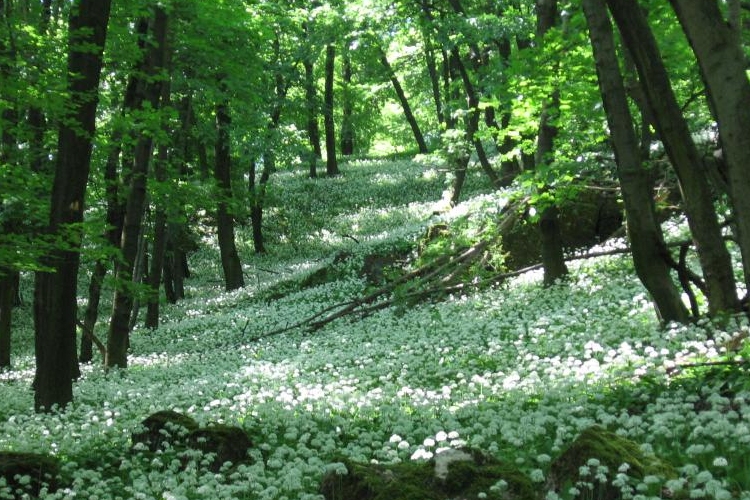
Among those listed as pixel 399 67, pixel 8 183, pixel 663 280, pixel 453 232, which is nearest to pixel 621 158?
pixel 663 280

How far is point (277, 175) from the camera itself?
54.9m

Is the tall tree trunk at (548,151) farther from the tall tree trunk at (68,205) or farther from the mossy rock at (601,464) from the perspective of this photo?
the mossy rock at (601,464)

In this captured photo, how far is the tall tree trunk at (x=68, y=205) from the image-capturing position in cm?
1062

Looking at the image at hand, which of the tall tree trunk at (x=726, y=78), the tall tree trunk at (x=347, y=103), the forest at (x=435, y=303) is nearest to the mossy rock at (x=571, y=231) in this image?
the forest at (x=435, y=303)

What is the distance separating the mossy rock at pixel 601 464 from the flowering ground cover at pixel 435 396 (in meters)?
0.07

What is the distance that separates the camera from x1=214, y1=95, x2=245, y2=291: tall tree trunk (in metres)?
27.0

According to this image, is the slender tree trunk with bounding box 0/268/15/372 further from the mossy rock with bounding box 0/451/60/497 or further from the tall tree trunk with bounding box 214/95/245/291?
the mossy rock with bounding box 0/451/60/497

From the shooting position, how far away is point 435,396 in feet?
28.7

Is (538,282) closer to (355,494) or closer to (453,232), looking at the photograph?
(453,232)

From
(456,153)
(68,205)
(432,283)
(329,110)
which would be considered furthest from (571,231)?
(329,110)

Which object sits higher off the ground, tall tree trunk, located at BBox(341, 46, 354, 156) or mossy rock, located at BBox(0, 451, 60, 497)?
tall tree trunk, located at BBox(341, 46, 354, 156)

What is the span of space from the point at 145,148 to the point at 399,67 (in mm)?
19883

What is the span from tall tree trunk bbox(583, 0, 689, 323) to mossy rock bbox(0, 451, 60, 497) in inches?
286

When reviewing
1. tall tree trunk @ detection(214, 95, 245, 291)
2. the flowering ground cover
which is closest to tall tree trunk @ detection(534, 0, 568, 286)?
the flowering ground cover
